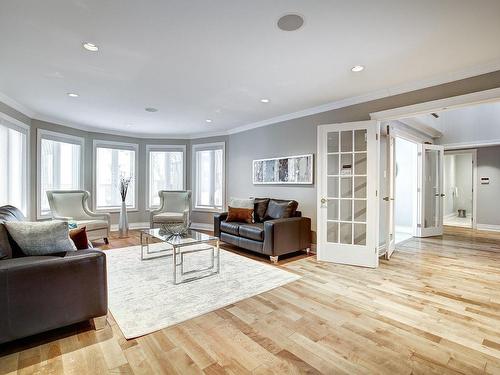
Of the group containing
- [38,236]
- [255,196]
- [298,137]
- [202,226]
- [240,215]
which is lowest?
[202,226]

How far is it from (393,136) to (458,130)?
371 centimetres

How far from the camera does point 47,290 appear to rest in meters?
1.88

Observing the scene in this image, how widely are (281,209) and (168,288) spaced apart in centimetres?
230

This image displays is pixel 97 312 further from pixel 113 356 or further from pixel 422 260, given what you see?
pixel 422 260

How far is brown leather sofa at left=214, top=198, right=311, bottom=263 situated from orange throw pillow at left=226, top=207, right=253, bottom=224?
121 millimetres

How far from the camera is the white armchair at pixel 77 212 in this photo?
4770 millimetres

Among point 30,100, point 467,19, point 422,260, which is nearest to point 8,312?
point 30,100

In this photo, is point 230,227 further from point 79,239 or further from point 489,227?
point 489,227

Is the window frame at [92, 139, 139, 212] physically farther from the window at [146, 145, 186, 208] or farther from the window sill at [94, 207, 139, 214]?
the window at [146, 145, 186, 208]

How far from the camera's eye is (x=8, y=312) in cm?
175

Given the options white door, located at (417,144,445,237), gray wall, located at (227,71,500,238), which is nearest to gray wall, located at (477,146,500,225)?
white door, located at (417,144,445,237)

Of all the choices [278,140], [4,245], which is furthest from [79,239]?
[278,140]

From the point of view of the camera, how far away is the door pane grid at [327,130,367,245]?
12.4 feet

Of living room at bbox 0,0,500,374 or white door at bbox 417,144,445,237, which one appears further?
white door at bbox 417,144,445,237
